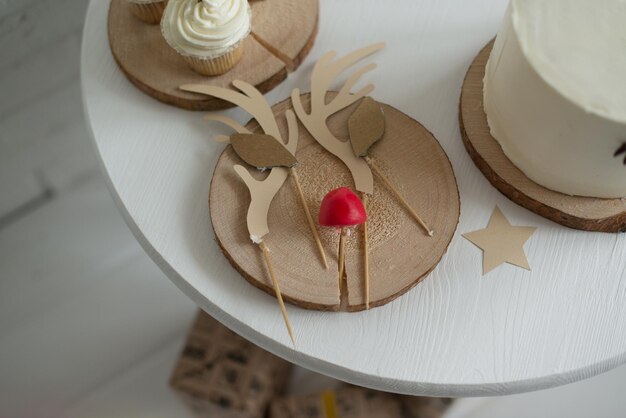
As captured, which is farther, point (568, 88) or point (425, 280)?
point (425, 280)

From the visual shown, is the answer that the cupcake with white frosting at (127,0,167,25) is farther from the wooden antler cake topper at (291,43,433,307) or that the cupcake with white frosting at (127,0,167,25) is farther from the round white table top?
the wooden antler cake topper at (291,43,433,307)

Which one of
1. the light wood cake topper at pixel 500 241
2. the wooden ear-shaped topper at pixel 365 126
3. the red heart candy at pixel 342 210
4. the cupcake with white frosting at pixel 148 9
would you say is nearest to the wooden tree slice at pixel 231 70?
the cupcake with white frosting at pixel 148 9

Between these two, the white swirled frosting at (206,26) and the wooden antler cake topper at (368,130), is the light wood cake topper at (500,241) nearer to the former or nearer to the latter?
the wooden antler cake topper at (368,130)

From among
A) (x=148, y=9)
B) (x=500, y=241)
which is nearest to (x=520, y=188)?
(x=500, y=241)

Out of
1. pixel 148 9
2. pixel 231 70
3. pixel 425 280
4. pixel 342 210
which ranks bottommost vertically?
pixel 425 280

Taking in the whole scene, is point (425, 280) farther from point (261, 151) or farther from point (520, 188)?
point (261, 151)

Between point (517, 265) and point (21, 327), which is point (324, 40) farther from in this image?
point (21, 327)

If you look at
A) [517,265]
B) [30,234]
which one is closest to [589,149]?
[517,265]
